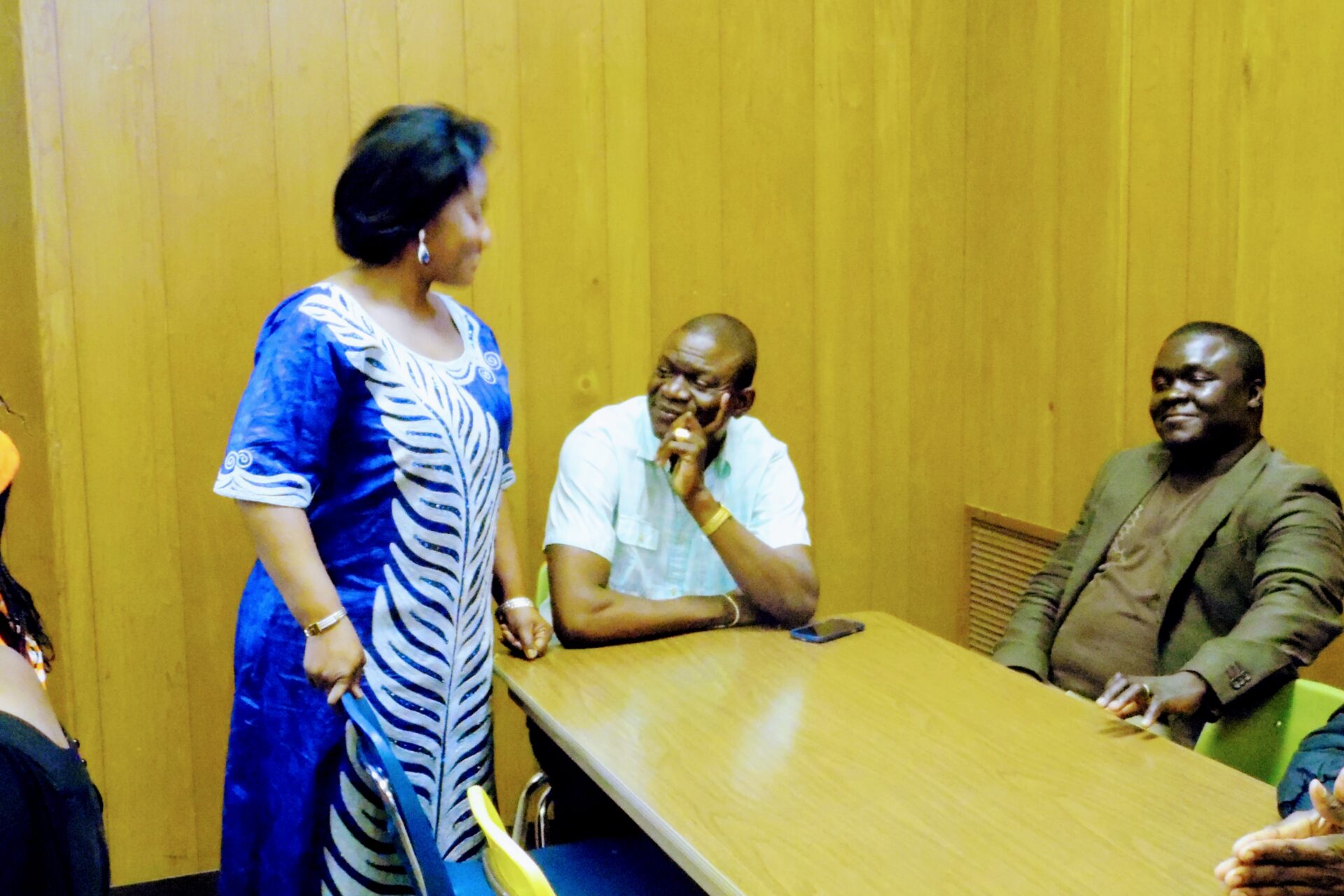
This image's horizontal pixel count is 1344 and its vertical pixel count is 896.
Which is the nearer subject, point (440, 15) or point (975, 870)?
point (975, 870)

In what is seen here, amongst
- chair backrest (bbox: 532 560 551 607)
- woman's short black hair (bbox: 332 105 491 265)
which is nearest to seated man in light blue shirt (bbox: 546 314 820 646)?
chair backrest (bbox: 532 560 551 607)

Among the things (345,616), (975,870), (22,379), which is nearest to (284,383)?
(345,616)

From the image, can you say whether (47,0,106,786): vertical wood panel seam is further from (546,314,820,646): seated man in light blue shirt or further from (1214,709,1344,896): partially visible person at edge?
(1214,709,1344,896): partially visible person at edge

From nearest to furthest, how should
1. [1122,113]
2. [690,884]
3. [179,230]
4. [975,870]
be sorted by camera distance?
[975,870]
[690,884]
[179,230]
[1122,113]

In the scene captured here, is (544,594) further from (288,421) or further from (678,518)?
(288,421)

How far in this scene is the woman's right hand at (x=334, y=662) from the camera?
1.90m

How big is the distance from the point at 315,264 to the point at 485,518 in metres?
1.21

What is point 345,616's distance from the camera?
1.92 m

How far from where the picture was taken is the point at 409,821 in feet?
5.28

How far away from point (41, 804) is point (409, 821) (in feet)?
3.04

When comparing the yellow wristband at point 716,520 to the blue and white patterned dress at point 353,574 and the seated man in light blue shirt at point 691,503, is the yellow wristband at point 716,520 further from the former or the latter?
the blue and white patterned dress at point 353,574

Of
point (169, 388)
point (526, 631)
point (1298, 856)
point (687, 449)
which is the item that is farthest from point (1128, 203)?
point (169, 388)

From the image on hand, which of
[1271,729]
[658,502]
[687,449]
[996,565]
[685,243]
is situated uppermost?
[685,243]

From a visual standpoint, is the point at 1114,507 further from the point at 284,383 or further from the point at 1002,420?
the point at 284,383
